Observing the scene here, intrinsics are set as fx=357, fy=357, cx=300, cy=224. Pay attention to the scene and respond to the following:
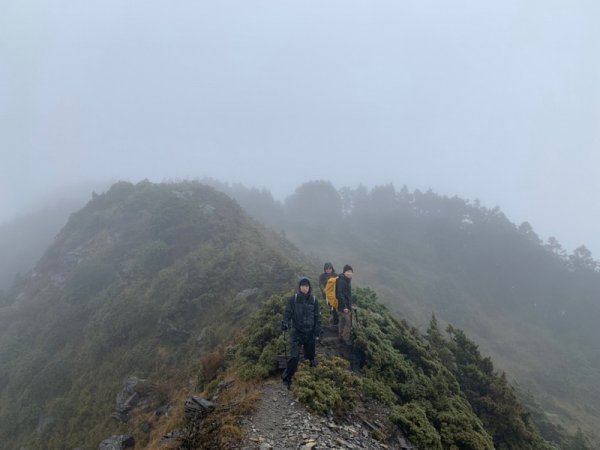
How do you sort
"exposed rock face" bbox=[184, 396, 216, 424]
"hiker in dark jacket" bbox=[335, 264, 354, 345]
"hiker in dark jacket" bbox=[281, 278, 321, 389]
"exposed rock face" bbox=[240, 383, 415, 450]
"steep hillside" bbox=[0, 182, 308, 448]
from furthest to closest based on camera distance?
"steep hillside" bbox=[0, 182, 308, 448] → "hiker in dark jacket" bbox=[335, 264, 354, 345] → "hiker in dark jacket" bbox=[281, 278, 321, 389] → "exposed rock face" bbox=[184, 396, 216, 424] → "exposed rock face" bbox=[240, 383, 415, 450]

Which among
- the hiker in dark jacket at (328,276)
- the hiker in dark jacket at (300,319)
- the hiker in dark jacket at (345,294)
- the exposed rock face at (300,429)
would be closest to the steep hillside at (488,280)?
the hiker in dark jacket at (328,276)

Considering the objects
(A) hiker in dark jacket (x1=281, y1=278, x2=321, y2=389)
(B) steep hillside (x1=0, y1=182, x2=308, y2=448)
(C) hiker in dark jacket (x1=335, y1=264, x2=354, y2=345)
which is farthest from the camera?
(B) steep hillside (x1=0, y1=182, x2=308, y2=448)

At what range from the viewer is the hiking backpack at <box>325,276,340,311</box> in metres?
10.7

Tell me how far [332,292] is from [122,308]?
19.3 meters

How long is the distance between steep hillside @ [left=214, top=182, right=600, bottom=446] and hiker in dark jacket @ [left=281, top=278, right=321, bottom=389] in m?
27.5

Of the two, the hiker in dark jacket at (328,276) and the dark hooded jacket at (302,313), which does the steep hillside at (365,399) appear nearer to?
the hiker in dark jacket at (328,276)

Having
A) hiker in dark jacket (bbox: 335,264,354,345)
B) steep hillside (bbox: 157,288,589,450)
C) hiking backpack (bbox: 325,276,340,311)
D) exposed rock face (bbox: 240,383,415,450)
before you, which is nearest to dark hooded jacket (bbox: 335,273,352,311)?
hiker in dark jacket (bbox: 335,264,354,345)

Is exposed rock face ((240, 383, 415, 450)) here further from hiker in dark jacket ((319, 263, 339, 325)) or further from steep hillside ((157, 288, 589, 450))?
hiker in dark jacket ((319, 263, 339, 325))

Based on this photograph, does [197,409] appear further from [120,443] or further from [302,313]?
[120,443]

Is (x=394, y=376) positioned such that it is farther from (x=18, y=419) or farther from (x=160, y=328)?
(x=18, y=419)

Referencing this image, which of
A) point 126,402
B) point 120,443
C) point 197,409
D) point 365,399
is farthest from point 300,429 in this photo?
point 126,402

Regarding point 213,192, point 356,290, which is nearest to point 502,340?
point 356,290

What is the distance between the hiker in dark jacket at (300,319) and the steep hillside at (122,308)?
802 cm

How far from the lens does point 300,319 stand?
338 inches
